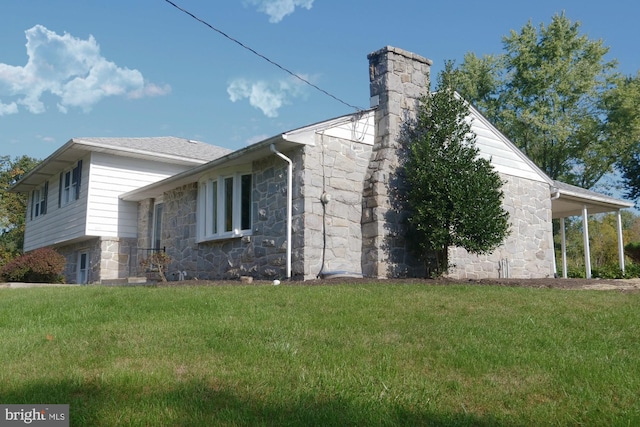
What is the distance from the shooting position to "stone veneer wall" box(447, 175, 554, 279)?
13.4 m

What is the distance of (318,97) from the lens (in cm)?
1368

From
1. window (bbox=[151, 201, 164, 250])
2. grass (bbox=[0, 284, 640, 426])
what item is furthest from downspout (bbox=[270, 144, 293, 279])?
window (bbox=[151, 201, 164, 250])

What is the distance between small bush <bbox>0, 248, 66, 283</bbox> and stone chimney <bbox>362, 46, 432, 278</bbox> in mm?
9771

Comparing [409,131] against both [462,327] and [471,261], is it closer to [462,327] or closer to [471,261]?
[471,261]

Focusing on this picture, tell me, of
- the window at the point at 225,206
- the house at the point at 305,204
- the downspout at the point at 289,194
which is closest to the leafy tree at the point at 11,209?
the house at the point at 305,204

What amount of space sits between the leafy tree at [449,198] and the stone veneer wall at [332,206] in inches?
43.9

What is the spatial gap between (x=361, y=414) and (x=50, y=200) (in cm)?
1935

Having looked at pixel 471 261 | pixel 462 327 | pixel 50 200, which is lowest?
pixel 462 327

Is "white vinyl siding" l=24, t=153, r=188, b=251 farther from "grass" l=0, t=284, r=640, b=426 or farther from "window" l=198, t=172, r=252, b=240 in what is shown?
"grass" l=0, t=284, r=640, b=426

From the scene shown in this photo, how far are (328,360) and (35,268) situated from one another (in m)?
13.9

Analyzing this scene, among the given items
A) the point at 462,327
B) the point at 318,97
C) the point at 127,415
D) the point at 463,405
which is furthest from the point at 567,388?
the point at 318,97

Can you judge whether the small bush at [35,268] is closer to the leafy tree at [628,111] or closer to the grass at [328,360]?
the grass at [328,360]

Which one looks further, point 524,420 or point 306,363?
point 306,363

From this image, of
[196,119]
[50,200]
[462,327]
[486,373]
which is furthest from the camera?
[50,200]
